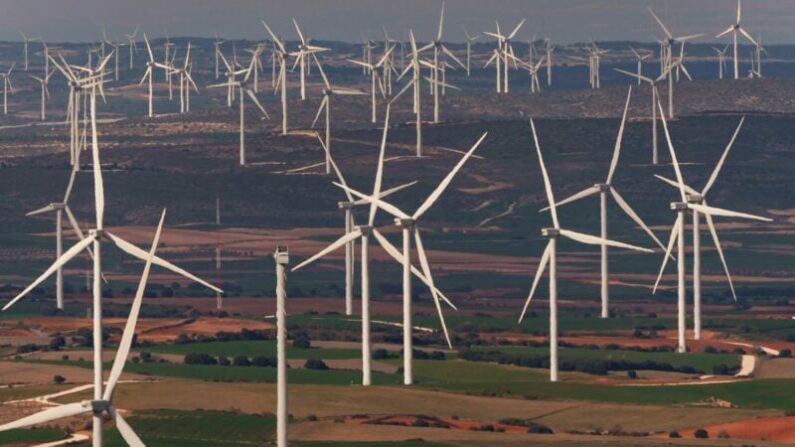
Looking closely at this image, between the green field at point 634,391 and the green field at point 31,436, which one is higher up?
the green field at point 634,391

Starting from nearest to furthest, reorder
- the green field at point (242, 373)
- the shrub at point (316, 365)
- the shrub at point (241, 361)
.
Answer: the green field at point (242, 373)
the shrub at point (316, 365)
the shrub at point (241, 361)

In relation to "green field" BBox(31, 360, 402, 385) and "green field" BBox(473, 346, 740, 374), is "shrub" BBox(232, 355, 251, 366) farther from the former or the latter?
"green field" BBox(473, 346, 740, 374)

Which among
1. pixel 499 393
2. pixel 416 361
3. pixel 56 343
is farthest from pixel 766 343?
pixel 56 343

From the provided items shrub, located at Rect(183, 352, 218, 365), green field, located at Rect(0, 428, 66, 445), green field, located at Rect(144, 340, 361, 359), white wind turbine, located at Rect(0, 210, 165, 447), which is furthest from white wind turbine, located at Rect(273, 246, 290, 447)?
green field, located at Rect(144, 340, 361, 359)

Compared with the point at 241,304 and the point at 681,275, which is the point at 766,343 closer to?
the point at 681,275

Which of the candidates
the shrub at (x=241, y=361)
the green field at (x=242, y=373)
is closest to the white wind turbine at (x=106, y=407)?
the green field at (x=242, y=373)

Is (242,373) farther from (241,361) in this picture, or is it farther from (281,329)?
(281,329)

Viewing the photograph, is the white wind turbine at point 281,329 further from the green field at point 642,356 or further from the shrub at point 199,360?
the green field at point 642,356

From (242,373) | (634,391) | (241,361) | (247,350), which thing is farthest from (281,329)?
(247,350)
